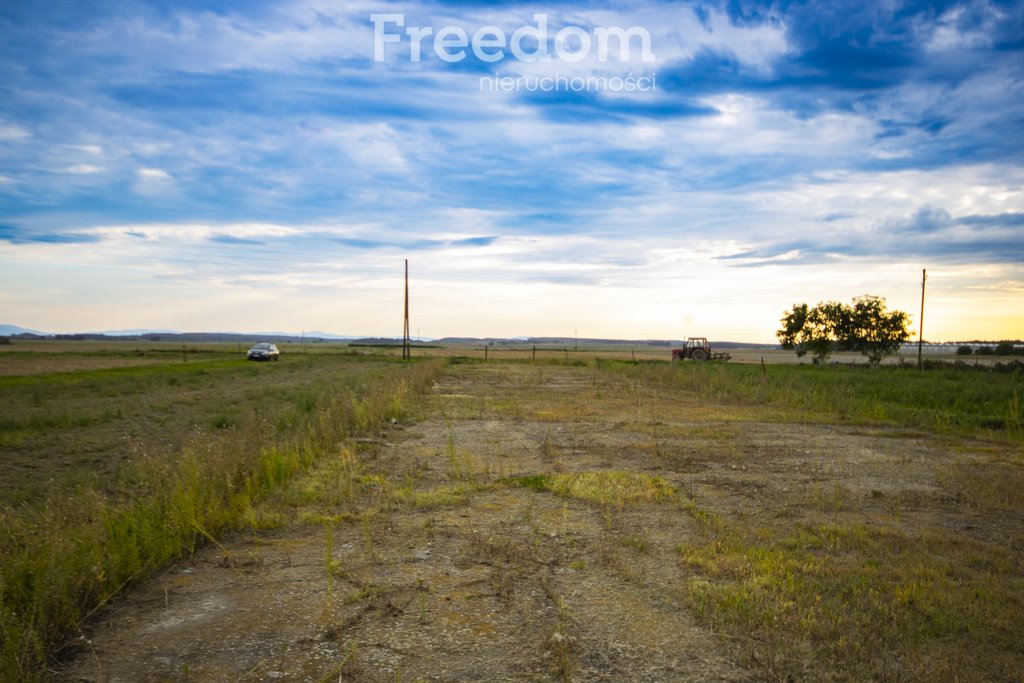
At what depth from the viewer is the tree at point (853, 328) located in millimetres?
50375

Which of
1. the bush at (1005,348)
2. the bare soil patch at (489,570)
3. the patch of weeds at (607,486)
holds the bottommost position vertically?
the bare soil patch at (489,570)

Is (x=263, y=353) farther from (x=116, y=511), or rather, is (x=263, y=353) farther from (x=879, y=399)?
(x=116, y=511)

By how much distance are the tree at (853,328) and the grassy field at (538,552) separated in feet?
132

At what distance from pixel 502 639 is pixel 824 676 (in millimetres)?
2046

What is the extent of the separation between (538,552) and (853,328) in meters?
51.8

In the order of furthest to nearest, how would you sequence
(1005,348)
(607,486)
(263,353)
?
(1005,348), (263,353), (607,486)

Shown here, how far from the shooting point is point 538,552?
639 cm

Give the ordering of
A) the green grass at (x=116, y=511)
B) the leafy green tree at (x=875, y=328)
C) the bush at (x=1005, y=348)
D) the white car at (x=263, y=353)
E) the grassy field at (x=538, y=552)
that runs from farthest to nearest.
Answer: the bush at (x=1005, y=348) < the white car at (x=263, y=353) < the leafy green tree at (x=875, y=328) < the green grass at (x=116, y=511) < the grassy field at (x=538, y=552)

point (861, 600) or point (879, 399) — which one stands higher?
point (879, 399)

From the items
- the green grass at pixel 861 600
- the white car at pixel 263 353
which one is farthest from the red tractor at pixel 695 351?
the green grass at pixel 861 600

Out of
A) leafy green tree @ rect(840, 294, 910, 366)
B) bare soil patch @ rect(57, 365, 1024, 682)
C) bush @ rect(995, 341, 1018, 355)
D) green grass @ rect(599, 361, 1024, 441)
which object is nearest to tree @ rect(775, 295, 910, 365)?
leafy green tree @ rect(840, 294, 910, 366)

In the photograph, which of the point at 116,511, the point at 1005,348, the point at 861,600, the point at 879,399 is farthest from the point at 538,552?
the point at 1005,348

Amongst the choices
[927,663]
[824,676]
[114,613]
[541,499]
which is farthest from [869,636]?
[114,613]

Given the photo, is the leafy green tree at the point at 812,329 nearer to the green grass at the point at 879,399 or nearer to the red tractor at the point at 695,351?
the red tractor at the point at 695,351
